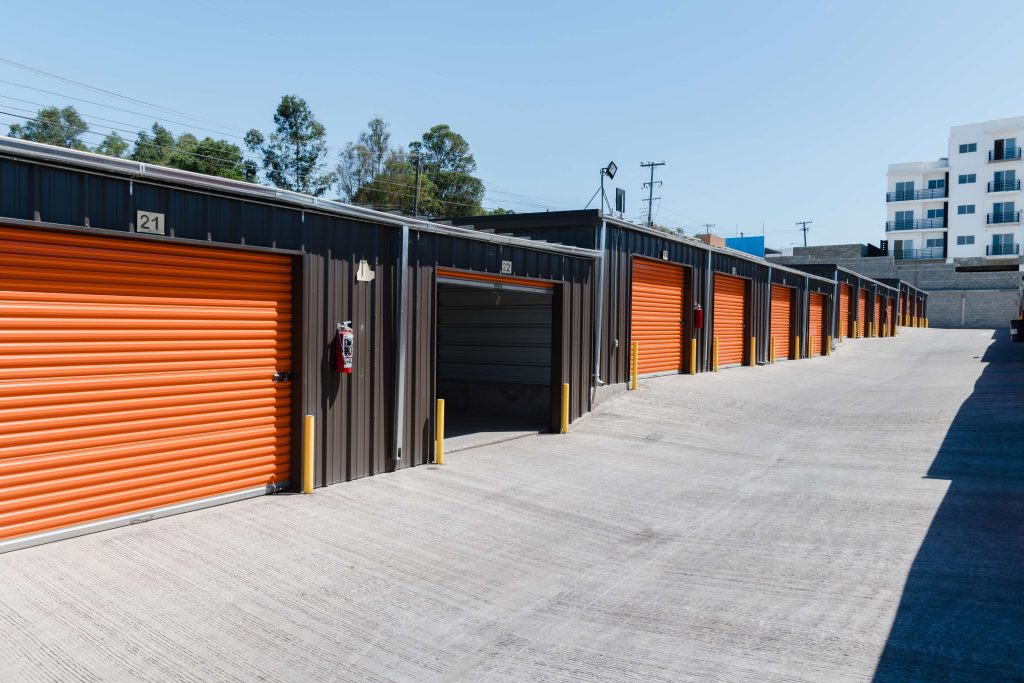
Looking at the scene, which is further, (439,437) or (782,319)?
(782,319)

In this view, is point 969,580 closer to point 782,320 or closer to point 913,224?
point 782,320

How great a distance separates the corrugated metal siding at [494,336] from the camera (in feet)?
47.9

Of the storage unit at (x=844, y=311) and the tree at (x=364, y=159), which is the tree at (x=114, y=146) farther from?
the storage unit at (x=844, y=311)

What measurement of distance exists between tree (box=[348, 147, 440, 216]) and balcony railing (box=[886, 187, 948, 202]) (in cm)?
5799

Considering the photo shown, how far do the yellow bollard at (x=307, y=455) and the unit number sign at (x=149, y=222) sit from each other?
8.77 feet

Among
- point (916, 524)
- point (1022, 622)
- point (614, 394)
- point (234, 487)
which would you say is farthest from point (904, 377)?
point (234, 487)

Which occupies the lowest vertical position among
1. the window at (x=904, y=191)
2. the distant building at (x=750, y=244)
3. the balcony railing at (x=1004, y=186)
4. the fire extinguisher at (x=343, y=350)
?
the fire extinguisher at (x=343, y=350)

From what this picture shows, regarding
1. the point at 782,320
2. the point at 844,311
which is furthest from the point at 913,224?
the point at 782,320

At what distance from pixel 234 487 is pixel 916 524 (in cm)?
752

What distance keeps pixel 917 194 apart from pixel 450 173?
5700 cm

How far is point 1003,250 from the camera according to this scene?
79.5 metres

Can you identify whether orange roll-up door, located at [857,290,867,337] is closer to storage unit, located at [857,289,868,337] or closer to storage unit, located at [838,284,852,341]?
storage unit, located at [857,289,868,337]

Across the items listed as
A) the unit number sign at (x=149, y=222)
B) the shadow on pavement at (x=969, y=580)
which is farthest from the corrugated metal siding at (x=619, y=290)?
the unit number sign at (x=149, y=222)

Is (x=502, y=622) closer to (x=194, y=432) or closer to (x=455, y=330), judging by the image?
(x=194, y=432)
